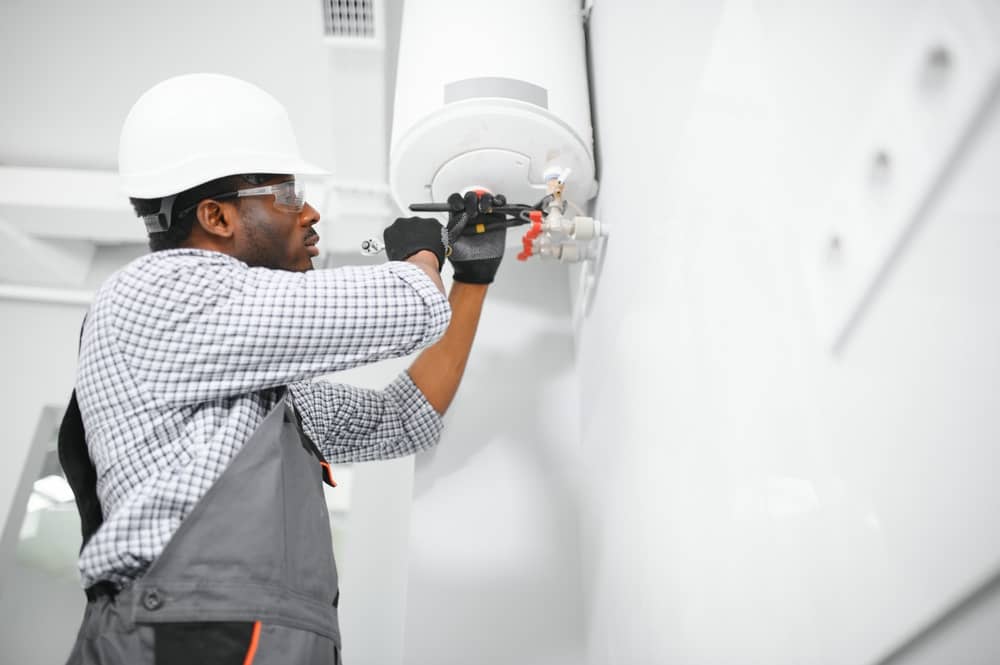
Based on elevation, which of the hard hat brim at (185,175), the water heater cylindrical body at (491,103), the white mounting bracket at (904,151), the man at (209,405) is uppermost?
the white mounting bracket at (904,151)

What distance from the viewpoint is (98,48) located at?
162 centimetres

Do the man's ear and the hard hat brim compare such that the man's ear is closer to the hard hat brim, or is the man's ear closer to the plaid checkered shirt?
the hard hat brim

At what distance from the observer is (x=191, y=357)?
68 cm

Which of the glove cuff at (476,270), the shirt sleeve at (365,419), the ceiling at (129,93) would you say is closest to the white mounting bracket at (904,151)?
the glove cuff at (476,270)

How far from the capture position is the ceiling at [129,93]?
5.03 ft

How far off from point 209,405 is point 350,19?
1028 millimetres

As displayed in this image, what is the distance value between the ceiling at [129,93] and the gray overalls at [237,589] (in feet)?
3.59

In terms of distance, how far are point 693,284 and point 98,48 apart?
70.5 inches

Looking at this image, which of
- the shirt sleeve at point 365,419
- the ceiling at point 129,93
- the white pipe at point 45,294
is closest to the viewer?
the shirt sleeve at point 365,419

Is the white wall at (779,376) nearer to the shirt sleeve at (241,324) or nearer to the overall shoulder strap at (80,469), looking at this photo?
the shirt sleeve at (241,324)

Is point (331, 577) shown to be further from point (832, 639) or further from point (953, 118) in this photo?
point (953, 118)

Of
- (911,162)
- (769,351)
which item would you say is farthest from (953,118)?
(769,351)

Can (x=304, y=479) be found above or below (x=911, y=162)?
below

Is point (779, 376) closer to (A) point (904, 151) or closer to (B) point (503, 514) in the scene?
(A) point (904, 151)
